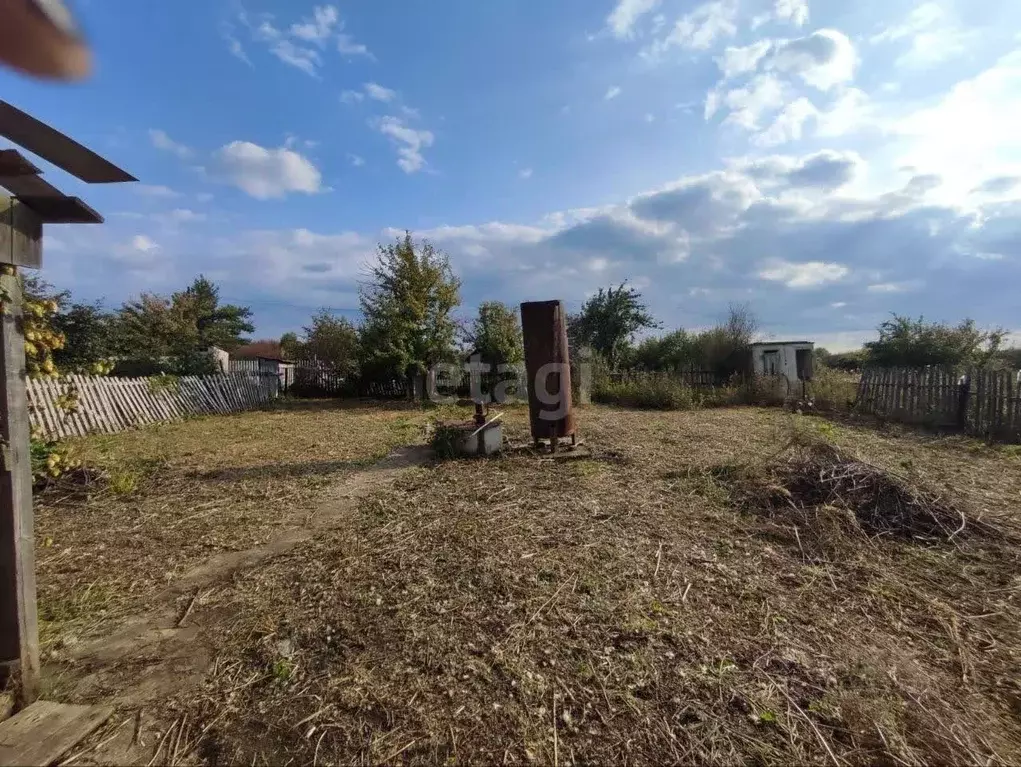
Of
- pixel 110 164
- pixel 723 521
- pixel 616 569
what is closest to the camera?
pixel 110 164

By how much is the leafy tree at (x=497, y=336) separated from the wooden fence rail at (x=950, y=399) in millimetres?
9842

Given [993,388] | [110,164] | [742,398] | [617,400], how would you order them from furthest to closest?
[617,400], [742,398], [993,388], [110,164]

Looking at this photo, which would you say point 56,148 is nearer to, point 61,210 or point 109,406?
point 61,210

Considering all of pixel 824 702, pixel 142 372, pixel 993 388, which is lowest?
pixel 824 702

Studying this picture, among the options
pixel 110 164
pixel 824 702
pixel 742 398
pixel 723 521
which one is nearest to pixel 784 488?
pixel 723 521

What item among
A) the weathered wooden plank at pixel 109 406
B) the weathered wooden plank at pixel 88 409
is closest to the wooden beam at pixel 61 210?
the weathered wooden plank at pixel 88 409

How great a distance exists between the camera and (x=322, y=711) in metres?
2.20

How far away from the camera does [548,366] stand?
7.54 meters

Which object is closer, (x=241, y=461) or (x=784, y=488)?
(x=784, y=488)

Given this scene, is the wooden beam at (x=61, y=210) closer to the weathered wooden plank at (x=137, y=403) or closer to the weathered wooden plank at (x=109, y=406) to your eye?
the weathered wooden plank at (x=109, y=406)

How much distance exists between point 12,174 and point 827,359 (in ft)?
113

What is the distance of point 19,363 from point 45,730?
154cm

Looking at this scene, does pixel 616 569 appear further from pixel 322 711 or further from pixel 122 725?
pixel 122 725

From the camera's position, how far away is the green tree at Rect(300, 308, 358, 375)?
2062 cm
